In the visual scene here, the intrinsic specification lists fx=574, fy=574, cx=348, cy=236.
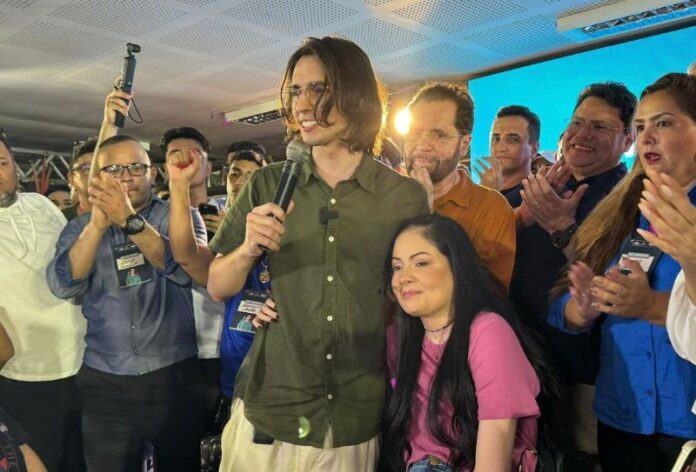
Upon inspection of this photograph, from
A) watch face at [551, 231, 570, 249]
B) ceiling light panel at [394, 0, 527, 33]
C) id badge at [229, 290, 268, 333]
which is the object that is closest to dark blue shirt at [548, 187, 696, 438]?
watch face at [551, 231, 570, 249]

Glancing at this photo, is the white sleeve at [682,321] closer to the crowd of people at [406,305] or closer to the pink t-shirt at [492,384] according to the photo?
the crowd of people at [406,305]

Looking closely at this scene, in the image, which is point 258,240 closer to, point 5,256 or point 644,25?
point 5,256

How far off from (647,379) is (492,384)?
1.40ft

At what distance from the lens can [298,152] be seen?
1417 mm

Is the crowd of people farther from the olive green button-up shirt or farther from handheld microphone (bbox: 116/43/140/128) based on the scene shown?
handheld microphone (bbox: 116/43/140/128)

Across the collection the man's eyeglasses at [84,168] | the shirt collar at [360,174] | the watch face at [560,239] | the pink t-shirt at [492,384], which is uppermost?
the man's eyeglasses at [84,168]

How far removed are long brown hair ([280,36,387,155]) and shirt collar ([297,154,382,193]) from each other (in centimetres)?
6

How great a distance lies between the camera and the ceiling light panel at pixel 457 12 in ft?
15.0

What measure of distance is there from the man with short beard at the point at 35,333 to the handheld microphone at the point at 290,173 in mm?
1634

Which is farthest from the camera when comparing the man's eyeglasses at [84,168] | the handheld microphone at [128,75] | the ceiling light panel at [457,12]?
the ceiling light panel at [457,12]

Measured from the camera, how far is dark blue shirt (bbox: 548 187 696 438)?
149cm

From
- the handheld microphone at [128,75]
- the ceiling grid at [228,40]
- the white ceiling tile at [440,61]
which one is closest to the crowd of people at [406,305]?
the handheld microphone at [128,75]

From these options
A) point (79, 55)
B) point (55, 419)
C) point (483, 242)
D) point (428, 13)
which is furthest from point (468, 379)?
point (79, 55)

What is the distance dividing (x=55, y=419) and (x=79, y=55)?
14.3ft
